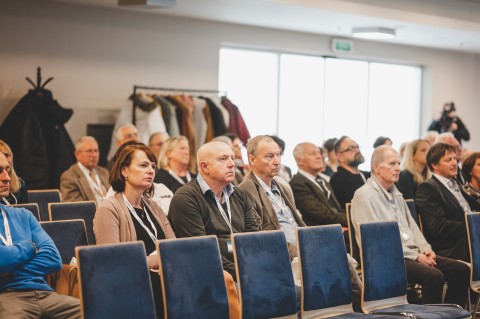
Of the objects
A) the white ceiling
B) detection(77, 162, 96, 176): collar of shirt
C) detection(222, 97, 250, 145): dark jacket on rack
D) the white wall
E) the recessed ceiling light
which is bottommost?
detection(77, 162, 96, 176): collar of shirt

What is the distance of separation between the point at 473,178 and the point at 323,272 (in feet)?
8.97

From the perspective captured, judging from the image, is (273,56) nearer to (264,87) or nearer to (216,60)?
(264,87)

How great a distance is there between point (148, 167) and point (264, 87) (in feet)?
24.4

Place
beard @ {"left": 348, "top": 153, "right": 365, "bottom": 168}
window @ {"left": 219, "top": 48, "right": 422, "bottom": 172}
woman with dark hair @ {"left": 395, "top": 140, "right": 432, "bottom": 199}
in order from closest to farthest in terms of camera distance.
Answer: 1. beard @ {"left": 348, "top": 153, "right": 365, "bottom": 168}
2. woman with dark hair @ {"left": 395, "top": 140, "right": 432, "bottom": 199}
3. window @ {"left": 219, "top": 48, "right": 422, "bottom": 172}

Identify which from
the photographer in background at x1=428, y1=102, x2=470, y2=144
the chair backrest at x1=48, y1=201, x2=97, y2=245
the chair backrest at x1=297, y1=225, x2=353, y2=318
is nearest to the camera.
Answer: the chair backrest at x1=297, y1=225, x2=353, y2=318

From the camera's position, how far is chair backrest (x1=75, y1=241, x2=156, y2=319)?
340 centimetres

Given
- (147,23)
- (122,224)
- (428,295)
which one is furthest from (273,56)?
(122,224)

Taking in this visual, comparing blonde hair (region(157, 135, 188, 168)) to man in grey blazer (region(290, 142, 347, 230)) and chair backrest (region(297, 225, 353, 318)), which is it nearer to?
man in grey blazer (region(290, 142, 347, 230))

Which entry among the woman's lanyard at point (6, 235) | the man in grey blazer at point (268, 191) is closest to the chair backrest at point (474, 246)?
the man in grey blazer at point (268, 191)

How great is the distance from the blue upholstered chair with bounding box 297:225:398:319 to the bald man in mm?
497

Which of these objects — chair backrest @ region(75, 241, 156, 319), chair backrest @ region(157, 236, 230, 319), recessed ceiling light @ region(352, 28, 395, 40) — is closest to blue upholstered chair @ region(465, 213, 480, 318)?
chair backrest @ region(157, 236, 230, 319)

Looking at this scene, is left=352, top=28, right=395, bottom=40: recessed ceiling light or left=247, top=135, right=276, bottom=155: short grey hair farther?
left=352, top=28, right=395, bottom=40: recessed ceiling light

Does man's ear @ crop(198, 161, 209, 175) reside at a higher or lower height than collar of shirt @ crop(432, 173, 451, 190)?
higher

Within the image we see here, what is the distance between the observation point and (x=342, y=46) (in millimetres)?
12086
